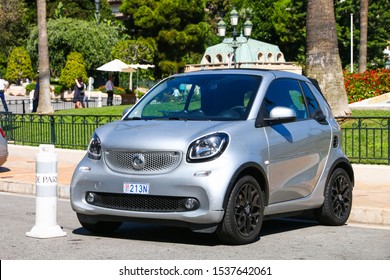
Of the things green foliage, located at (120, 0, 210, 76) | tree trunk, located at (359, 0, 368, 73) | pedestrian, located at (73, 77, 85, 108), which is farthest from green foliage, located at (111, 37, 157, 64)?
tree trunk, located at (359, 0, 368, 73)

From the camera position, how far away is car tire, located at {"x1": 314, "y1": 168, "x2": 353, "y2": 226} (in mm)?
10844

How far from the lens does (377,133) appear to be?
18547mm

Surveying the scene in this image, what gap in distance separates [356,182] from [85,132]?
9.73 m

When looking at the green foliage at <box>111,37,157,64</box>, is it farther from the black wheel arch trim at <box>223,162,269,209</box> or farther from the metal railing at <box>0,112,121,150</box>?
the black wheel arch trim at <box>223,162,269,209</box>

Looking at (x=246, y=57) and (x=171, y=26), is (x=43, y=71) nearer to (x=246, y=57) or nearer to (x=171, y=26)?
(x=246, y=57)

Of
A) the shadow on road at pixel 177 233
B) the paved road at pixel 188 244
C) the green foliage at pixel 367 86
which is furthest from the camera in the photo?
the green foliage at pixel 367 86

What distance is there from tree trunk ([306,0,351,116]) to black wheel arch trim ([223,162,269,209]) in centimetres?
1310

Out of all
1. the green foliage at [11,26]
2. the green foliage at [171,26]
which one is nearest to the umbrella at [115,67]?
the green foliage at [171,26]

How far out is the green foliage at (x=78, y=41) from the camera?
240 ft

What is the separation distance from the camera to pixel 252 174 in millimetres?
9500

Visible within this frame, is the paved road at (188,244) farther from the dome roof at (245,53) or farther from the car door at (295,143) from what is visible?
the dome roof at (245,53)

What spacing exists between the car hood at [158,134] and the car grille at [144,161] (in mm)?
66
